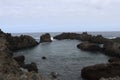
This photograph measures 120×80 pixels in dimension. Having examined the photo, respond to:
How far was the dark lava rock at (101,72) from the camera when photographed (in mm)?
51625

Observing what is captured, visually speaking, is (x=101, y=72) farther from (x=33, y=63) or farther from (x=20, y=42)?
(x=20, y=42)

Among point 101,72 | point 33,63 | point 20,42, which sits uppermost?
point 33,63

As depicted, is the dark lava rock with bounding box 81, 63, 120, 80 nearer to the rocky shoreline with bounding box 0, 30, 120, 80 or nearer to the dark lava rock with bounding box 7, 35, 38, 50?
the rocky shoreline with bounding box 0, 30, 120, 80

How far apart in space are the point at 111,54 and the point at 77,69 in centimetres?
3277

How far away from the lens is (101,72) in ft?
172

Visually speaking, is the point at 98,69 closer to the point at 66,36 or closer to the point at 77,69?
the point at 77,69

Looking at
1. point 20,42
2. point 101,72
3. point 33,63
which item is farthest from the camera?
point 20,42

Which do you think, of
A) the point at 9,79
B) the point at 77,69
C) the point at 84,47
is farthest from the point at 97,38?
the point at 9,79

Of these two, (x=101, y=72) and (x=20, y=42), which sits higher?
(x=101, y=72)

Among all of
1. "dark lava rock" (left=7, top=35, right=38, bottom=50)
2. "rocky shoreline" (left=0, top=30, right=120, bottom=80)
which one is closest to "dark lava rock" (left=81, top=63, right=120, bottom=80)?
"rocky shoreline" (left=0, top=30, right=120, bottom=80)

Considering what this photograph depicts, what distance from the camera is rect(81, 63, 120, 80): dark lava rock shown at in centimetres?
5162

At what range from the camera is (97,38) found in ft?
469

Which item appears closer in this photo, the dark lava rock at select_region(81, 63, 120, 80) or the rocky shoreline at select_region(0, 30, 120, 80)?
the rocky shoreline at select_region(0, 30, 120, 80)

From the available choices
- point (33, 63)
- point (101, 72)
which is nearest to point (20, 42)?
point (33, 63)
